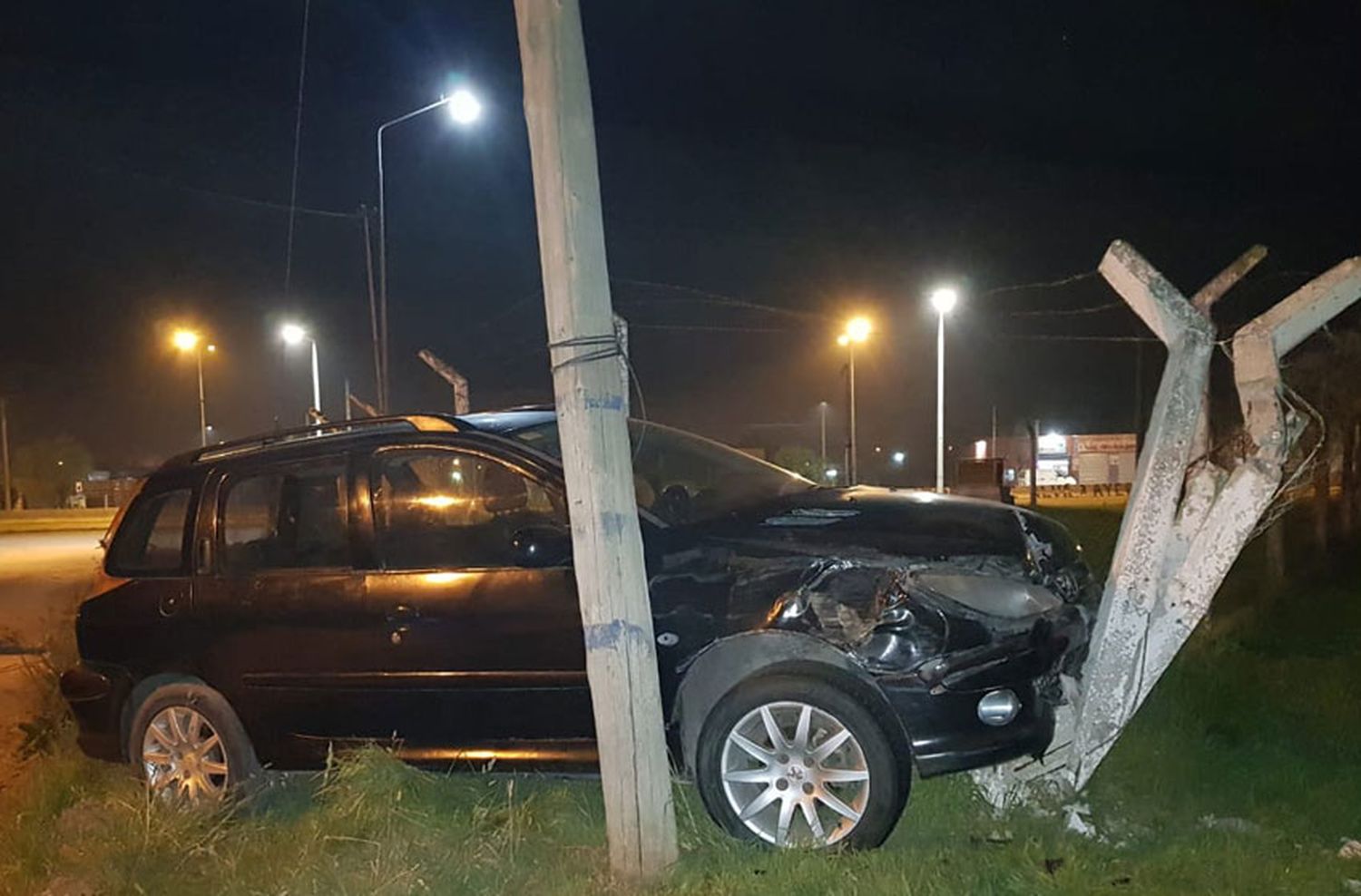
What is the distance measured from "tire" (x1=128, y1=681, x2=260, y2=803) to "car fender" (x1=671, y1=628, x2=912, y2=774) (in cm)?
218

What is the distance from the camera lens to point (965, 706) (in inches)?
158

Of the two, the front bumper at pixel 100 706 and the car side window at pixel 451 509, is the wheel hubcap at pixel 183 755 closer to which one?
the front bumper at pixel 100 706

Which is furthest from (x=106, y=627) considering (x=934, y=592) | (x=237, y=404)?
(x=237, y=404)

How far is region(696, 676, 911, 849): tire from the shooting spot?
391cm

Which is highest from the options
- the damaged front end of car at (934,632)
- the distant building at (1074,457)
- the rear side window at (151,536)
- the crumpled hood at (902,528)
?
the rear side window at (151,536)

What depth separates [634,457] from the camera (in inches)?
216

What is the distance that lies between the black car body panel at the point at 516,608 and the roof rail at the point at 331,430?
0.09 feet

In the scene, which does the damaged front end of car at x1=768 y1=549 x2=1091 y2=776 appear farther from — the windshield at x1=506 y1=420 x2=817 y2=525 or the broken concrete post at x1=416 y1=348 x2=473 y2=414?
the broken concrete post at x1=416 y1=348 x2=473 y2=414

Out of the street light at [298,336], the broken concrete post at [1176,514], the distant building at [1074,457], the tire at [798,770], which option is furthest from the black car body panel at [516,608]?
the distant building at [1074,457]

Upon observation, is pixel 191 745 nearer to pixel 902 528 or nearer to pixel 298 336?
pixel 902 528

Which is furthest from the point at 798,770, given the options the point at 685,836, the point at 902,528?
the point at 902,528

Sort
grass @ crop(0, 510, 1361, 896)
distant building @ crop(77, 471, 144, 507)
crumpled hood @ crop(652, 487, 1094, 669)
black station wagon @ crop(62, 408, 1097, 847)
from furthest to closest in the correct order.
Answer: distant building @ crop(77, 471, 144, 507), crumpled hood @ crop(652, 487, 1094, 669), black station wagon @ crop(62, 408, 1097, 847), grass @ crop(0, 510, 1361, 896)

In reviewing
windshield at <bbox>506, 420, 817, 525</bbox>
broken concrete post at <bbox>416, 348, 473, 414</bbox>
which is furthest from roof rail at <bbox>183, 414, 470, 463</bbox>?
broken concrete post at <bbox>416, 348, 473, 414</bbox>

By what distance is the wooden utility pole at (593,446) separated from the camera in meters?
3.42
